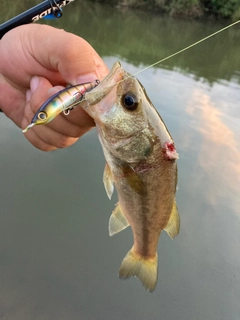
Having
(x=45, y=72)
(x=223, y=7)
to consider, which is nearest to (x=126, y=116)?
(x=45, y=72)

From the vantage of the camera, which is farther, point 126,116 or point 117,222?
point 117,222

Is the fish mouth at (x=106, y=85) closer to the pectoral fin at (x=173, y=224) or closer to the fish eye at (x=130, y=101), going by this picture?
the fish eye at (x=130, y=101)

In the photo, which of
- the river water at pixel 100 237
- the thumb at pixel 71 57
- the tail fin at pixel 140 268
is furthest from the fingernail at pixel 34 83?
the river water at pixel 100 237

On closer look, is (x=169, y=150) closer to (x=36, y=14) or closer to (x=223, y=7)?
(x=36, y=14)

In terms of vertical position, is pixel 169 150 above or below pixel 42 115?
below

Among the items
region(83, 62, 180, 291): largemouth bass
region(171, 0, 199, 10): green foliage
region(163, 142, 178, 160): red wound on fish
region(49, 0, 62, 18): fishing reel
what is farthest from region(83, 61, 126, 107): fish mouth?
region(171, 0, 199, 10): green foliage

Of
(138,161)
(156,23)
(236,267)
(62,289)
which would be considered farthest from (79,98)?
(156,23)
